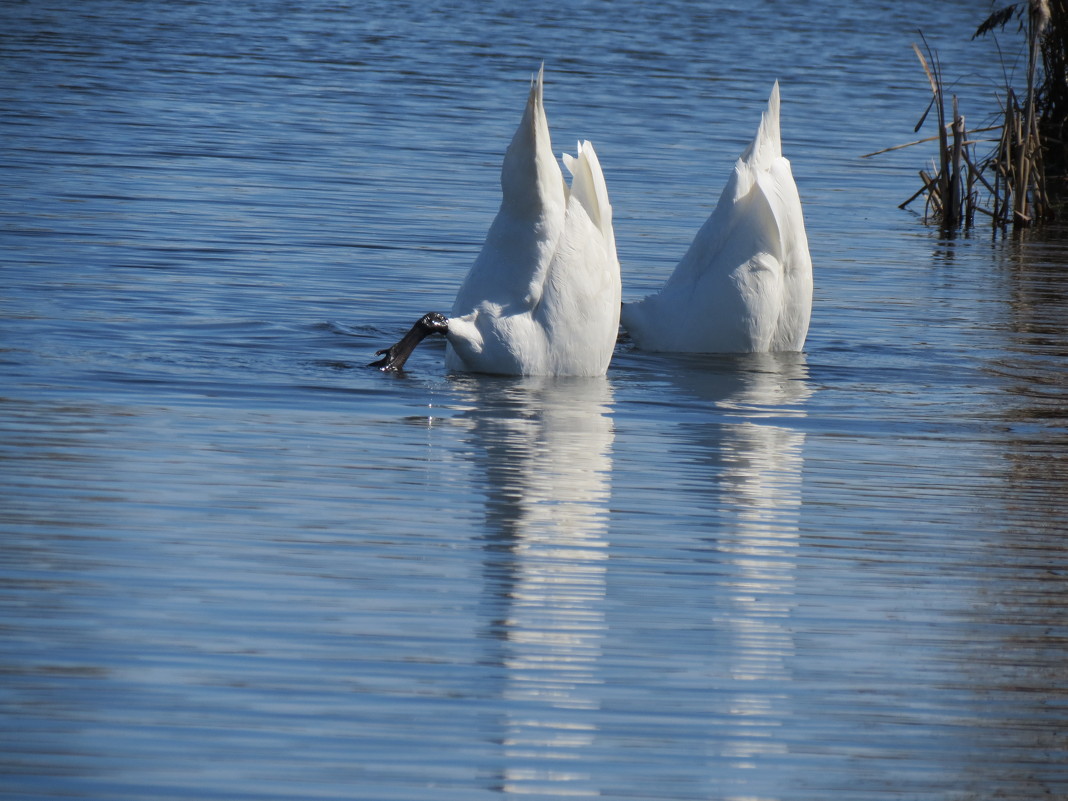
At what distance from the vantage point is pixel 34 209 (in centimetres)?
1191

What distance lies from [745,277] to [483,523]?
358cm

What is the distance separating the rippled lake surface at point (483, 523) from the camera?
12.8ft

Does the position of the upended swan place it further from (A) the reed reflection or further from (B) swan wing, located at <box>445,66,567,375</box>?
(A) the reed reflection

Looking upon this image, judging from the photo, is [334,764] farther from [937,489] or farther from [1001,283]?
[1001,283]

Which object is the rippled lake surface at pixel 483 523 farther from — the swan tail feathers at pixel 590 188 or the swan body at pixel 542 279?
the swan tail feathers at pixel 590 188

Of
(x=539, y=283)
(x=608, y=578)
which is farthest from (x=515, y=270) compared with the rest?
(x=608, y=578)

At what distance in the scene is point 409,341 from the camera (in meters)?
7.86

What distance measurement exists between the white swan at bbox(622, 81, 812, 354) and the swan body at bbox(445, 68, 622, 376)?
0.94 meters

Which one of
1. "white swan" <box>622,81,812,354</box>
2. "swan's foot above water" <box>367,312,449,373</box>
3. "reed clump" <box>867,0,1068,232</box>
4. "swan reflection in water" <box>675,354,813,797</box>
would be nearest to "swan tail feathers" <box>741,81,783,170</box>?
"white swan" <box>622,81,812,354</box>

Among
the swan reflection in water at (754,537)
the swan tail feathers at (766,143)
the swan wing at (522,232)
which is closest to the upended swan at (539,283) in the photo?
the swan wing at (522,232)

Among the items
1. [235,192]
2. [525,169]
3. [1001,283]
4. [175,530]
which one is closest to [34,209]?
[235,192]

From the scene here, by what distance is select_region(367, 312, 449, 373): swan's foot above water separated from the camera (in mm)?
7699

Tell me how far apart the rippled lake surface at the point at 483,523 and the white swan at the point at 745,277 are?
0.25 metres

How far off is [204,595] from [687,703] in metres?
Result: 1.33
